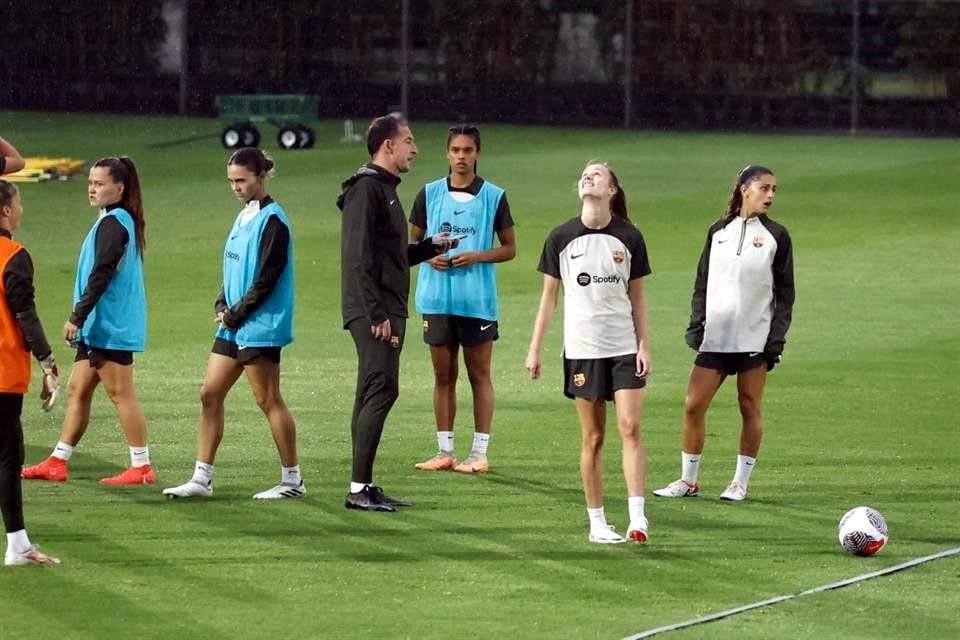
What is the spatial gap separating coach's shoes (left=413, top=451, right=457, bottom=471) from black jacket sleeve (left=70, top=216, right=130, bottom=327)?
226 cm

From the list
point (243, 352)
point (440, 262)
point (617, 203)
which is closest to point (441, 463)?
point (440, 262)

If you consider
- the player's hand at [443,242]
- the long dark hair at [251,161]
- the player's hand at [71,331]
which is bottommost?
the player's hand at [71,331]

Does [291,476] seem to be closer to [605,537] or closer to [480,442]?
[480,442]

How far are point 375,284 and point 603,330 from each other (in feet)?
4.57

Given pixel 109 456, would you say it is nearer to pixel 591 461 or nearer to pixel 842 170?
pixel 591 461

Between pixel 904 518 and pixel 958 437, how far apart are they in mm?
2771

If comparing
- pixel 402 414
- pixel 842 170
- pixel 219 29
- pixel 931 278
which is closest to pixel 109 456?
pixel 402 414

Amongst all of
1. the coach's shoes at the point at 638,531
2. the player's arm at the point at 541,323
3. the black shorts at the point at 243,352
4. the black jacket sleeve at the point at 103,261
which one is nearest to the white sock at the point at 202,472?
the black shorts at the point at 243,352

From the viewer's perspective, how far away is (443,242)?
1095 cm

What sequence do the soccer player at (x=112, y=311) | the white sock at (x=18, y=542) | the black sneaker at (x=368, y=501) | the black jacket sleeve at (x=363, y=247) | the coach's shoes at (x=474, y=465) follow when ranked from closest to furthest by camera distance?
the white sock at (x=18, y=542), the black jacket sleeve at (x=363, y=247), the black sneaker at (x=368, y=501), the soccer player at (x=112, y=311), the coach's shoes at (x=474, y=465)

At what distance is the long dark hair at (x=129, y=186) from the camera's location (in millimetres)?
11172

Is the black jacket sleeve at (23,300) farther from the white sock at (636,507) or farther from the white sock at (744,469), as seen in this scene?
the white sock at (744,469)

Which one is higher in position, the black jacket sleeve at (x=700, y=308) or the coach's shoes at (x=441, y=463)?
the black jacket sleeve at (x=700, y=308)

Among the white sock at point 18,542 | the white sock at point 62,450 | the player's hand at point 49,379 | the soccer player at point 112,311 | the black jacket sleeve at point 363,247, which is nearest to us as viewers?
the white sock at point 18,542
